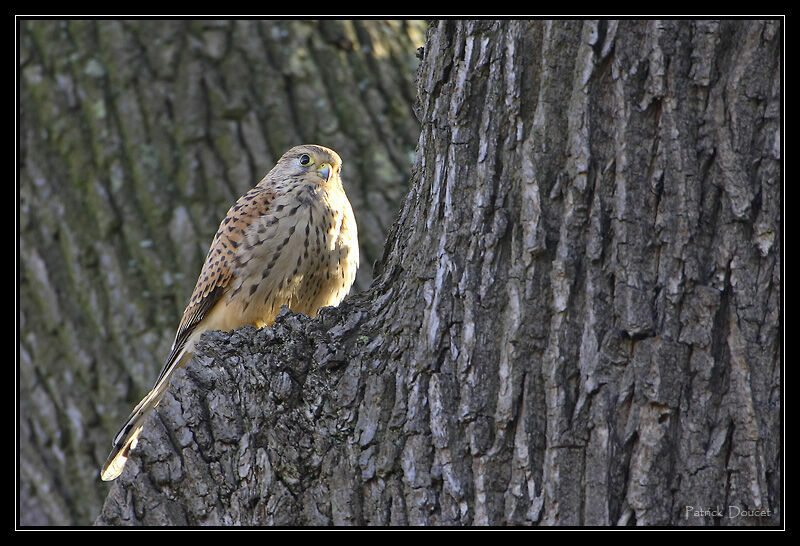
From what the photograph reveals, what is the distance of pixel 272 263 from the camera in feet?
12.6

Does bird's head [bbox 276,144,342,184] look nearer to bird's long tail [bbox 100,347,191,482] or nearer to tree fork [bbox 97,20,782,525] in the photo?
bird's long tail [bbox 100,347,191,482]

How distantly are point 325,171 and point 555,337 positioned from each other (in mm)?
2212

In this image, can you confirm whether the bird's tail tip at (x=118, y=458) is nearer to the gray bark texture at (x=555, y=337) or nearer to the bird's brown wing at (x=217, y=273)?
the bird's brown wing at (x=217, y=273)

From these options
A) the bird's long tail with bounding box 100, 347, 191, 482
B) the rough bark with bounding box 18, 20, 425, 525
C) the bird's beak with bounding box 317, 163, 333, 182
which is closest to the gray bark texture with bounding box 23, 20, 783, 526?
the bird's long tail with bounding box 100, 347, 191, 482

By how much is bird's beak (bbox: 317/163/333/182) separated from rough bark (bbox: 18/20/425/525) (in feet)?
1.86

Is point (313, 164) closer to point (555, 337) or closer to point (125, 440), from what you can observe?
point (125, 440)

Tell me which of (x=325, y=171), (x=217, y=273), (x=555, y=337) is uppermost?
(x=325, y=171)

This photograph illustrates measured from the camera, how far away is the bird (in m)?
3.85

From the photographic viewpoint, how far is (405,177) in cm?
486

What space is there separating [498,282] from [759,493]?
0.87 metres

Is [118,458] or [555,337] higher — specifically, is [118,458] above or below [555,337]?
below

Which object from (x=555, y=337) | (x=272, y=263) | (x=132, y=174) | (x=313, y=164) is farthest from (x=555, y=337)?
(x=132, y=174)

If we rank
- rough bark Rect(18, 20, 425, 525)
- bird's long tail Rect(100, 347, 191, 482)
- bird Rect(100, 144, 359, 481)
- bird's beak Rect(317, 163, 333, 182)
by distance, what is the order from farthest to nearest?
rough bark Rect(18, 20, 425, 525) → bird's beak Rect(317, 163, 333, 182) → bird Rect(100, 144, 359, 481) → bird's long tail Rect(100, 347, 191, 482)

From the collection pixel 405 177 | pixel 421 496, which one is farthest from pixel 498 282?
pixel 405 177
